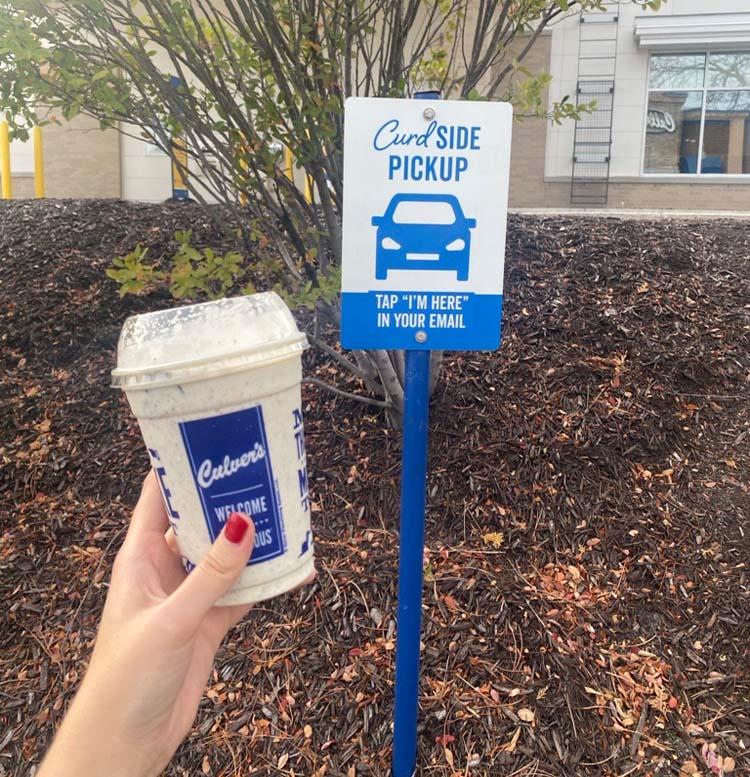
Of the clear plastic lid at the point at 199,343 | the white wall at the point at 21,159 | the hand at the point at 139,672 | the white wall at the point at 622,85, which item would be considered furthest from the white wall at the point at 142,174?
the hand at the point at 139,672

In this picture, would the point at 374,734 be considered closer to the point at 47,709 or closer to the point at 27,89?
the point at 47,709

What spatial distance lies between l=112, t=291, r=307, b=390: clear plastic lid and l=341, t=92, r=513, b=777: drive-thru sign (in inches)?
25.9

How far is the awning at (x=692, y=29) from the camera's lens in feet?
41.3

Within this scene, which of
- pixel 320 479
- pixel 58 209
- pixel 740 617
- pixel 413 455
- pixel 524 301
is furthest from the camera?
pixel 58 209

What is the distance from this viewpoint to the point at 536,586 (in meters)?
2.93

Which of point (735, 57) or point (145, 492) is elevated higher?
point (735, 57)

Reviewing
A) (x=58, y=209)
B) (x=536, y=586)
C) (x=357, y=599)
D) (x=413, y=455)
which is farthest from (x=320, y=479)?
(x=58, y=209)

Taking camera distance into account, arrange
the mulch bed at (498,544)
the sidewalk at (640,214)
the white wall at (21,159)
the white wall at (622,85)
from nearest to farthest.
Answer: the mulch bed at (498,544)
the sidewalk at (640,214)
the white wall at (622,85)
the white wall at (21,159)

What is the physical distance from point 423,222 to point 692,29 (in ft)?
43.9

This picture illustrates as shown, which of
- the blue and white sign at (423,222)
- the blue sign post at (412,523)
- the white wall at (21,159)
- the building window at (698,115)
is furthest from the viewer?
the white wall at (21,159)

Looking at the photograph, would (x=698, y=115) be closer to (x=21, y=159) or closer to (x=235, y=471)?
(x=21, y=159)

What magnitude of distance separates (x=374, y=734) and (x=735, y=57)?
14526 mm

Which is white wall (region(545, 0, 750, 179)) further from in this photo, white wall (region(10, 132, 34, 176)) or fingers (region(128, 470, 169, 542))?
fingers (region(128, 470, 169, 542))

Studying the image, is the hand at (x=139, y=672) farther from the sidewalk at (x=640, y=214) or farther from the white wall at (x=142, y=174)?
the white wall at (x=142, y=174)
